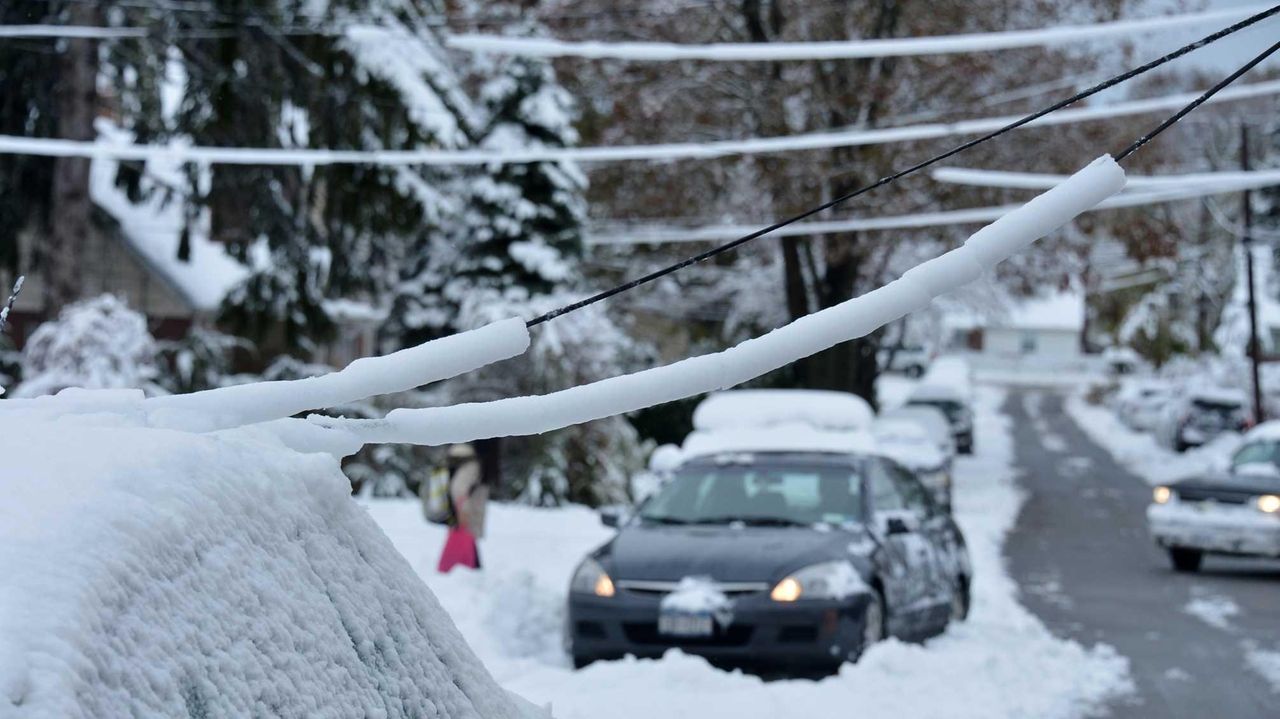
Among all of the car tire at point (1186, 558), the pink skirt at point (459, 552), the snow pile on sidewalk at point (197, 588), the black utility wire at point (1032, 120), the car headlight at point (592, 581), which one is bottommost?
the car tire at point (1186, 558)

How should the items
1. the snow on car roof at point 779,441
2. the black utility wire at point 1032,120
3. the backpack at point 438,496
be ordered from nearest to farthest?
1. the black utility wire at point 1032,120
2. the snow on car roof at point 779,441
3. the backpack at point 438,496

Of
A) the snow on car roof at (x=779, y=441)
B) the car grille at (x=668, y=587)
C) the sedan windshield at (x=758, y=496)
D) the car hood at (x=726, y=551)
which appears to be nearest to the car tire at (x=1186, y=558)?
the snow on car roof at (x=779, y=441)

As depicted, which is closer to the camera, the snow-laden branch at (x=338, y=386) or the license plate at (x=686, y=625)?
the snow-laden branch at (x=338, y=386)

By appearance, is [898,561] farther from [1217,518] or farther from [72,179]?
[72,179]

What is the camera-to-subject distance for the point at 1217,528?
60.7 ft

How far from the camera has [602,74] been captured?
31.3m

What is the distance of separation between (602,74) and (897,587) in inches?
855

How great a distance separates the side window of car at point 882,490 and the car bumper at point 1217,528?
762cm

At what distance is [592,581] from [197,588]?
766 cm

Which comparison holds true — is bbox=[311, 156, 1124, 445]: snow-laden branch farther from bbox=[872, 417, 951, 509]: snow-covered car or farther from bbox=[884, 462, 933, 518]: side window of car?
bbox=[872, 417, 951, 509]: snow-covered car

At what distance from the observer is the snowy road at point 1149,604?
1054cm

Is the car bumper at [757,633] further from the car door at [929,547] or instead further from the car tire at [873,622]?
the car door at [929,547]

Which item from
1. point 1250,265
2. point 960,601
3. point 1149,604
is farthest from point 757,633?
point 1250,265

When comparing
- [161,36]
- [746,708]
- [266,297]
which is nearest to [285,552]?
[746,708]
